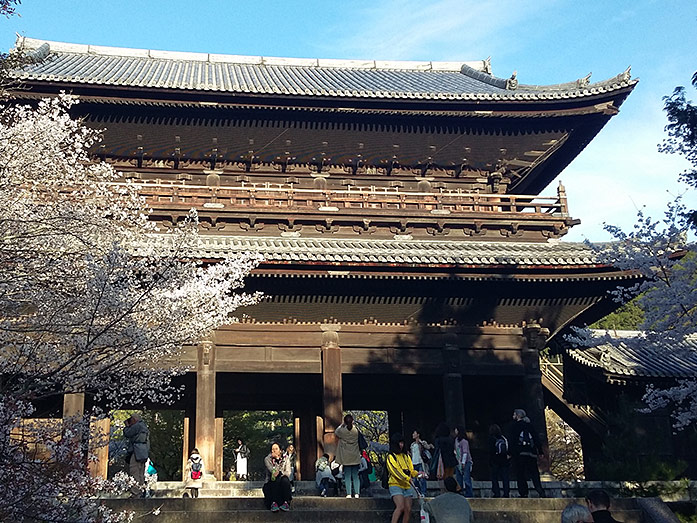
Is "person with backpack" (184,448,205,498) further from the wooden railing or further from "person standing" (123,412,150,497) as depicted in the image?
the wooden railing

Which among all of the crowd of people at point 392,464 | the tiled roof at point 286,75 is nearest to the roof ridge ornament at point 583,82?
the tiled roof at point 286,75

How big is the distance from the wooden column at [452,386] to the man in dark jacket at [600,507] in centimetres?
1175

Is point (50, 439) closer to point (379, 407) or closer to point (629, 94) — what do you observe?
point (379, 407)

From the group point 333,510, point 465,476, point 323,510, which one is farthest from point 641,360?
point 323,510

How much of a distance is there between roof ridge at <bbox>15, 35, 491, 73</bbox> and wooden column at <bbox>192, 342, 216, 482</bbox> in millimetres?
15534

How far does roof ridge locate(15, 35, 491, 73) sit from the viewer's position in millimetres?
29109

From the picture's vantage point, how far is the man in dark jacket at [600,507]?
711 cm

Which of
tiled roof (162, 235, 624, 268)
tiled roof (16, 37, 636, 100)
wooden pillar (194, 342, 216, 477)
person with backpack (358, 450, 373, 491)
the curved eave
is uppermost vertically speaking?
tiled roof (16, 37, 636, 100)

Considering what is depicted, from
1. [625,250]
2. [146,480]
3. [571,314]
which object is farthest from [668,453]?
[146,480]

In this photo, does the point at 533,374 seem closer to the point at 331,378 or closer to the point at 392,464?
the point at 331,378

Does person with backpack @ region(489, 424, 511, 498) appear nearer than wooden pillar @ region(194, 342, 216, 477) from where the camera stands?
Yes

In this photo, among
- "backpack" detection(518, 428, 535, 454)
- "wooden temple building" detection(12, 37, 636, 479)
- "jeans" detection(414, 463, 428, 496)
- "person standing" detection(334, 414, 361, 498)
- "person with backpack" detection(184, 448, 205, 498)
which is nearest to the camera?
"person standing" detection(334, 414, 361, 498)

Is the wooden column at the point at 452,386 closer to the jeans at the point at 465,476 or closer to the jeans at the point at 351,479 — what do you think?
the jeans at the point at 465,476

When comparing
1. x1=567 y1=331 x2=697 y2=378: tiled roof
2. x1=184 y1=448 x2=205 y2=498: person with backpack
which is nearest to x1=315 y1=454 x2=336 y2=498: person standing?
x1=184 y1=448 x2=205 y2=498: person with backpack
